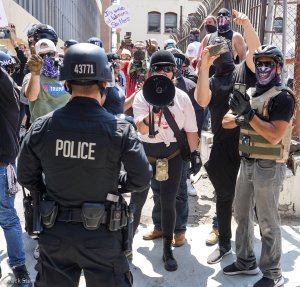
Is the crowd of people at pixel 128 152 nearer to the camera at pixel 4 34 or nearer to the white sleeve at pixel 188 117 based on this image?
the white sleeve at pixel 188 117

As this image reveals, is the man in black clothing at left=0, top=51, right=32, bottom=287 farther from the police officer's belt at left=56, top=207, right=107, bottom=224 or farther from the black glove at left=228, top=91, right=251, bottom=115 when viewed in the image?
the black glove at left=228, top=91, right=251, bottom=115

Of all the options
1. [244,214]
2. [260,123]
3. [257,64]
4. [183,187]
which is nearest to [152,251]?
[183,187]

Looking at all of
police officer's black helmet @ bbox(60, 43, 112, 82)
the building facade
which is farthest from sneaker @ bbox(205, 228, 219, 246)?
the building facade

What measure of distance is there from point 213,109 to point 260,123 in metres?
0.94

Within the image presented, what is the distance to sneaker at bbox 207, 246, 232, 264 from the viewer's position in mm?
4035

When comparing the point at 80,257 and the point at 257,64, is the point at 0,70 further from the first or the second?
the point at 257,64

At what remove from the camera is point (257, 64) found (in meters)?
3.27

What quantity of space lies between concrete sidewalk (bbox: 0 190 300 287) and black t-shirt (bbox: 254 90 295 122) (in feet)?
4.88

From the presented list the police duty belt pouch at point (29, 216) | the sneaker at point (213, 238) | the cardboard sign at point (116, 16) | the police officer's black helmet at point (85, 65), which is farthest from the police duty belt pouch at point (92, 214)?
the cardboard sign at point (116, 16)

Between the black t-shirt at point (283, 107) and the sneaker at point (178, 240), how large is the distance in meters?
1.79

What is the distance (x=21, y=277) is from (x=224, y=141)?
7.05ft

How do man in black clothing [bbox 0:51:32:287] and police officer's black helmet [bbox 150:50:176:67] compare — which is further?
police officer's black helmet [bbox 150:50:176:67]

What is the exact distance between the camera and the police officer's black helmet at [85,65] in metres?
2.34

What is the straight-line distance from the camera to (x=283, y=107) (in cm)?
315
